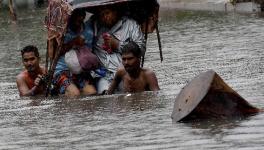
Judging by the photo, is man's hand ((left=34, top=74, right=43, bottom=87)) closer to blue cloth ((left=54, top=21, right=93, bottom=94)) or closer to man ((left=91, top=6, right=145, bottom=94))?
blue cloth ((left=54, top=21, right=93, bottom=94))

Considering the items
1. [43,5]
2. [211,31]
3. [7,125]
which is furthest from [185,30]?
[43,5]

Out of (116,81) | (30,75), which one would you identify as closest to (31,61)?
(30,75)

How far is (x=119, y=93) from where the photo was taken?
36.9 feet

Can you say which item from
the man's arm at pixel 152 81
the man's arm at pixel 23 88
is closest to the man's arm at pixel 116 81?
the man's arm at pixel 152 81

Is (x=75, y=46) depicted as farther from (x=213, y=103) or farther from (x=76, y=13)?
(x=213, y=103)

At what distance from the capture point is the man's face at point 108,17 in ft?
38.8

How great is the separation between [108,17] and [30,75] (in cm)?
135

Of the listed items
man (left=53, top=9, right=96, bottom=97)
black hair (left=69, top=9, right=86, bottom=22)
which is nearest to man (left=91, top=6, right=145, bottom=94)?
man (left=53, top=9, right=96, bottom=97)

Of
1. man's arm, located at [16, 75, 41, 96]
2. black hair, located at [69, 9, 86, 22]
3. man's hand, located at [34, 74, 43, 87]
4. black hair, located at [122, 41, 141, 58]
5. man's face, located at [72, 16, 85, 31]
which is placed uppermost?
black hair, located at [69, 9, 86, 22]

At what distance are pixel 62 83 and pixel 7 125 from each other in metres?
2.55

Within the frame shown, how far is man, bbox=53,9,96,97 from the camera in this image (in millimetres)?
11734

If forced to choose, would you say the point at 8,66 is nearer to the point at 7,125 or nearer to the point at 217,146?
the point at 7,125

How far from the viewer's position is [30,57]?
1207cm

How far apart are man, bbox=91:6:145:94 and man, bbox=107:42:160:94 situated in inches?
19.0
